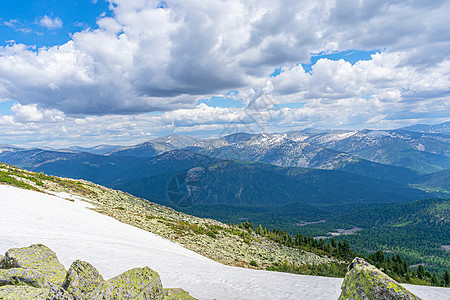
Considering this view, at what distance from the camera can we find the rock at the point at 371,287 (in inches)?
267

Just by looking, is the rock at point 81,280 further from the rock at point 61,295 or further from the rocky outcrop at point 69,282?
the rock at point 61,295

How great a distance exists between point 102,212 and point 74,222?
13.2 m

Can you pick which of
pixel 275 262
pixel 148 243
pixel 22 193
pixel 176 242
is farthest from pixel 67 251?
pixel 275 262

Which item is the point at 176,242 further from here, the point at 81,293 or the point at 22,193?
the point at 81,293

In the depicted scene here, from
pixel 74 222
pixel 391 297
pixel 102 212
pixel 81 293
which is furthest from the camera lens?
pixel 102 212

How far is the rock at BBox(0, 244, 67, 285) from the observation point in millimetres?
10305

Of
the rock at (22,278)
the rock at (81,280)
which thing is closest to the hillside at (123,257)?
the rock at (22,278)

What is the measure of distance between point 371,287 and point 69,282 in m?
9.75

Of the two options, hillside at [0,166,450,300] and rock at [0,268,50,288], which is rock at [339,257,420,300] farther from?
rock at [0,268,50,288]

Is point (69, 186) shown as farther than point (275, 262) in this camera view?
Yes

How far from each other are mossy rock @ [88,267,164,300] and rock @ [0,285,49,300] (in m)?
1.84

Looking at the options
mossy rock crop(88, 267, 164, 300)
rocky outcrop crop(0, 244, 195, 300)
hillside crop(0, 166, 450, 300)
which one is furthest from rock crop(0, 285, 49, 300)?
hillside crop(0, 166, 450, 300)

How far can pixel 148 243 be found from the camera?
1331 inches

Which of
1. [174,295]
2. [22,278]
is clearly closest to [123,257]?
[22,278]
